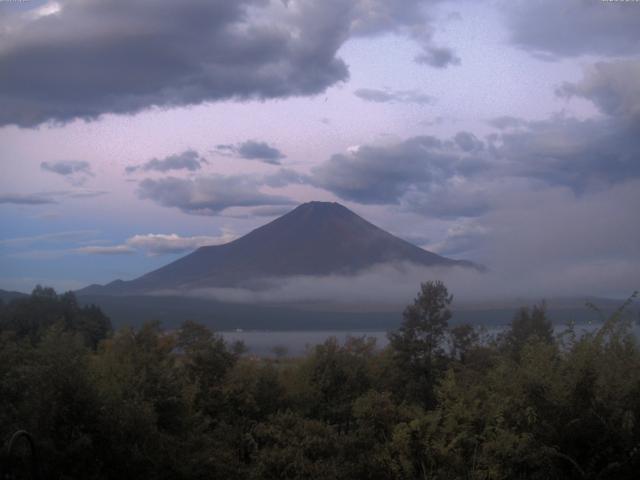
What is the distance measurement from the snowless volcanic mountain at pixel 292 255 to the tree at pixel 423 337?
81595 millimetres

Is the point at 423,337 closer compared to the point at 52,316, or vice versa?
the point at 423,337

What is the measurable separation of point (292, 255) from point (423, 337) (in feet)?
356

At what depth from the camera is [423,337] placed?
3569cm

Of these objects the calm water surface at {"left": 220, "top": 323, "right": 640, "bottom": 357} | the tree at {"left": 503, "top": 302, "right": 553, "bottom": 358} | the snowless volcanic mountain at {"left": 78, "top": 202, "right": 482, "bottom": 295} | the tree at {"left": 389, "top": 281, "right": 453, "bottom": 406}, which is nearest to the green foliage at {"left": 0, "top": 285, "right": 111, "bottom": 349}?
the calm water surface at {"left": 220, "top": 323, "right": 640, "bottom": 357}

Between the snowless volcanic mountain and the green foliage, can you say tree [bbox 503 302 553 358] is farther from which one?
the snowless volcanic mountain

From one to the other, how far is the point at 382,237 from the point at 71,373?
430 feet

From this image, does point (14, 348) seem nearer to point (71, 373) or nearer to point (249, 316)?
point (71, 373)

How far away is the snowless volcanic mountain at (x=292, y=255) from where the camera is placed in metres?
133

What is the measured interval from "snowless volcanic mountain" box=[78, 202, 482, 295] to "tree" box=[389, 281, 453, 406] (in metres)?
81.6

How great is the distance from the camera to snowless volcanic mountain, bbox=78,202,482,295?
13275cm

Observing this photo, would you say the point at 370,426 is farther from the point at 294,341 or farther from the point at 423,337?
the point at 294,341

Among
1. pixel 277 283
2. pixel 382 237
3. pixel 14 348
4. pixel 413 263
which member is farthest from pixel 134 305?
pixel 14 348

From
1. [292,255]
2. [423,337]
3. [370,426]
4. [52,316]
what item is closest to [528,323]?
[423,337]

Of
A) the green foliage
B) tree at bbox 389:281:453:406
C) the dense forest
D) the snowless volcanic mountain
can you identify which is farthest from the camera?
the snowless volcanic mountain
